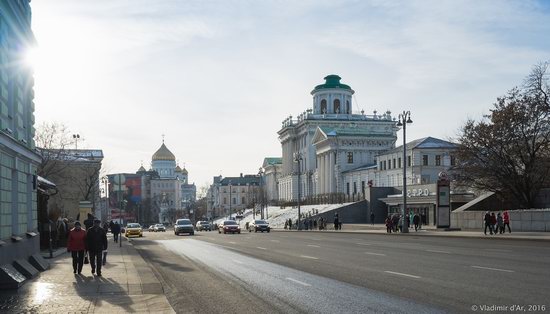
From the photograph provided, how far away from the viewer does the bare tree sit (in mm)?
50719

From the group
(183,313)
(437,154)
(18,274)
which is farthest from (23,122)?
(437,154)

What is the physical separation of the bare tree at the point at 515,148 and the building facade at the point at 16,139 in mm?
38200

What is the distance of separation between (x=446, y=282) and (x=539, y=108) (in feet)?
129

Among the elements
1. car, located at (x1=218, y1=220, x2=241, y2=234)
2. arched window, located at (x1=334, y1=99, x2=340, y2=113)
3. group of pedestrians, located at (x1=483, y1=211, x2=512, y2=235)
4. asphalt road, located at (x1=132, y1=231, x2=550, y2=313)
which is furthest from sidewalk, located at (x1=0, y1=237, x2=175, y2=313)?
arched window, located at (x1=334, y1=99, x2=340, y2=113)

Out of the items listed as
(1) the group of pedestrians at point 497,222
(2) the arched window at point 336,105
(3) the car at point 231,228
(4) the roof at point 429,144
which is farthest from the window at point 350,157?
(1) the group of pedestrians at point 497,222

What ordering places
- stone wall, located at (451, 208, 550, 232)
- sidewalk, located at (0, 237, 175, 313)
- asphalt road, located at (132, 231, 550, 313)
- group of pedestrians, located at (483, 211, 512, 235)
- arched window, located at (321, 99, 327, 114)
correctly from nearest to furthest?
asphalt road, located at (132, 231, 550, 313) → sidewalk, located at (0, 237, 175, 313) → group of pedestrians, located at (483, 211, 512, 235) → stone wall, located at (451, 208, 550, 232) → arched window, located at (321, 99, 327, 114)

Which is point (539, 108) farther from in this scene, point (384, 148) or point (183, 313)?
point (384, 148)

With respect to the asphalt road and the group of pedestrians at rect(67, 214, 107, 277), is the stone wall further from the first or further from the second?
the group of pedestrians at rect(67, 214, 107, 277)

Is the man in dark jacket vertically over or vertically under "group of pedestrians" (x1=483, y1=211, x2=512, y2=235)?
over

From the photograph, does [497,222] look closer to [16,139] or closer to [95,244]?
[95,244]

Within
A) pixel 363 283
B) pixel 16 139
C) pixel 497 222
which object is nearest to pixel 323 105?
pixel 497 222

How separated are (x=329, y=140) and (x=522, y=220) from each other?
77112mm

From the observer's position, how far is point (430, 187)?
225 ft

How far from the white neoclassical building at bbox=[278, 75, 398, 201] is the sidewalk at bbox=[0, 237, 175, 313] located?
92457 millimetres
